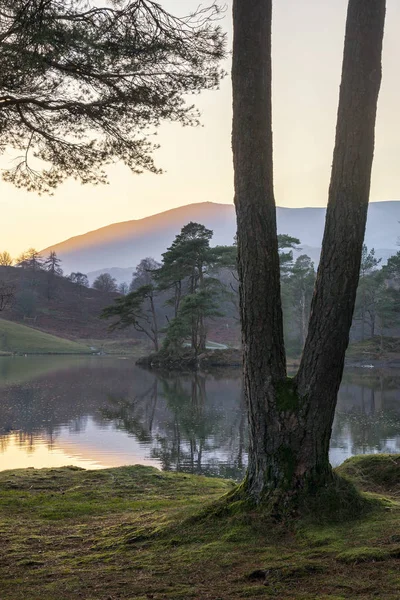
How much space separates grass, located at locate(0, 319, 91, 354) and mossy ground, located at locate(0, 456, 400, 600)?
53383mm

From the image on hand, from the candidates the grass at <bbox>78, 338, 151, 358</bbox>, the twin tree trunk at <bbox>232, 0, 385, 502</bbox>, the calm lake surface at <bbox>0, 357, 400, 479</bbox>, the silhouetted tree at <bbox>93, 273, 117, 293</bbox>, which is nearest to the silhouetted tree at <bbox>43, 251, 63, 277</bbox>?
the silhouetted tree at <bbox>93, 273, 117, 293</bbox>

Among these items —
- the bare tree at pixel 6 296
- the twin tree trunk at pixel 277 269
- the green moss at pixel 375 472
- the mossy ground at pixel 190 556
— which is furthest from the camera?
the bare tree at pixel 6 296

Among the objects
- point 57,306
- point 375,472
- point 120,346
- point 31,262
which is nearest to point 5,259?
point 31,262

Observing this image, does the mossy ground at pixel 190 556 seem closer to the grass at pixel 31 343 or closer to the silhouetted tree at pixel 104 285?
the grass at pixel 31 343

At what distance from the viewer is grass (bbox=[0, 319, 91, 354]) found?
57125mm

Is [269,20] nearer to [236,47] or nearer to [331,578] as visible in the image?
[236,47]

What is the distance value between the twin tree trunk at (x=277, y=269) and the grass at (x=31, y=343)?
2127 inches

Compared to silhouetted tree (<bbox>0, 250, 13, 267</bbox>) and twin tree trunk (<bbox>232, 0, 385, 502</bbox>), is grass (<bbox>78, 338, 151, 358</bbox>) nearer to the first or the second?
silhouetted tree (<bbox>0, 250, 13, 267</bbox>)

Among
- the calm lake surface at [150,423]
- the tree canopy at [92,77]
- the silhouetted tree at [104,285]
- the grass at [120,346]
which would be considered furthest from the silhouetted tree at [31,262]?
the tree canopy at [92,77]

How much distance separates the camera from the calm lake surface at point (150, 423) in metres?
12.0

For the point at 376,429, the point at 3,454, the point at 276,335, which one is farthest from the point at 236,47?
the point at 376,429

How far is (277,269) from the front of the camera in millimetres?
4352

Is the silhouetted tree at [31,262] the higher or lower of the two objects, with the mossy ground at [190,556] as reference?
higher

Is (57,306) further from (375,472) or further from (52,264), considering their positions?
(375,472)
